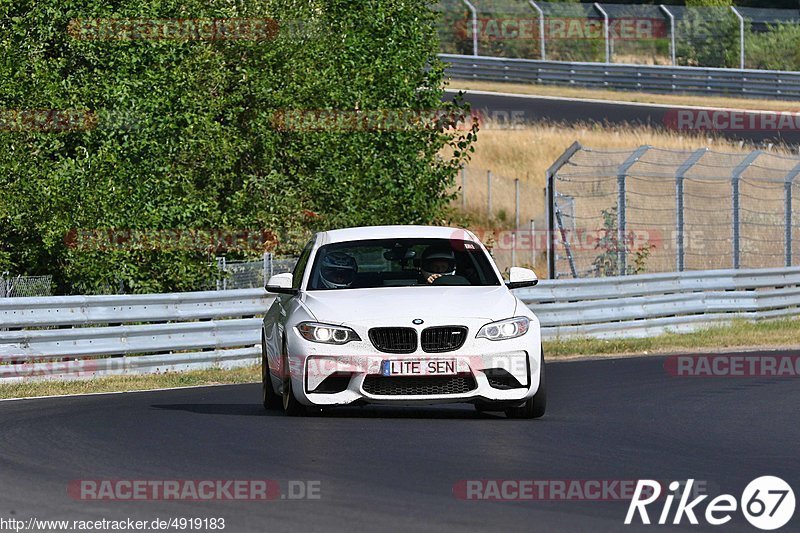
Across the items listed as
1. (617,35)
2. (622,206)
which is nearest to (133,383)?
(622,206)

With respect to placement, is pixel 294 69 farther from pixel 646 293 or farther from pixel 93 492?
pixel 93 492

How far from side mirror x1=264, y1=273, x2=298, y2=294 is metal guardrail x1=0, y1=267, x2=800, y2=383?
522 centimetres

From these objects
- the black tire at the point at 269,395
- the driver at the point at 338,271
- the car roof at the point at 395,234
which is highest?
the car roof at the point at 395,234

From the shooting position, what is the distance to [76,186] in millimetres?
21031

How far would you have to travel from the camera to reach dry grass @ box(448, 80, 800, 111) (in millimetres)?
48094

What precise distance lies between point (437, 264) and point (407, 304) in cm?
112

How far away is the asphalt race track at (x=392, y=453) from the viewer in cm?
750

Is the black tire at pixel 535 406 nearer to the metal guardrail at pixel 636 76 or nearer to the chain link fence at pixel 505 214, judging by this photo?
the chain link fence at pixel 505 214

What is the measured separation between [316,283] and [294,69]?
11.9 metres

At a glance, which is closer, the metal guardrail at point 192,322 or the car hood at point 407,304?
the car hood at point 407,304

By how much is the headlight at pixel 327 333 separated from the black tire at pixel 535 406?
4.57 ft

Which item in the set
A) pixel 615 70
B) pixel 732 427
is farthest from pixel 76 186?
pixel 615 70

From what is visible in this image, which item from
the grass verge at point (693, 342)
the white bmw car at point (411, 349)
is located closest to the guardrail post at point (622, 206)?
the grass verge at point (693, 342)

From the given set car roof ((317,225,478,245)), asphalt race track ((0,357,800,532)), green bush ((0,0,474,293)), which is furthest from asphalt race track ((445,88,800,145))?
car roof ((317,225,478,245))
